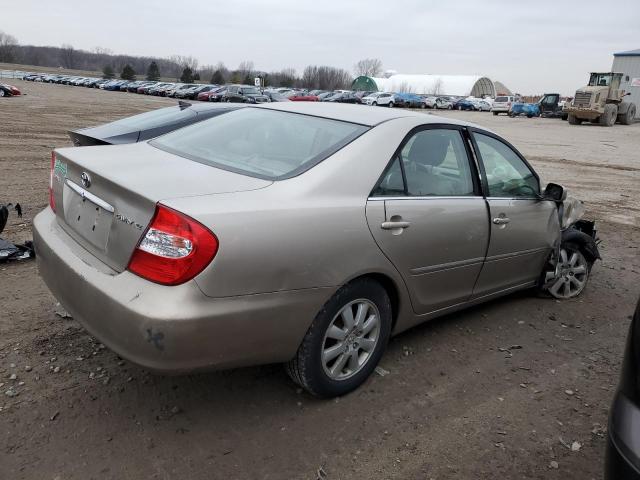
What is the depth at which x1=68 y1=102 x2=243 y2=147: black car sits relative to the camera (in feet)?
19.8

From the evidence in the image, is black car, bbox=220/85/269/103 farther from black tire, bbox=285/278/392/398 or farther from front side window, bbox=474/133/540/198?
black tire, bbox=285/278/392/398

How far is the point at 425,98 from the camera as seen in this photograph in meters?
62.8

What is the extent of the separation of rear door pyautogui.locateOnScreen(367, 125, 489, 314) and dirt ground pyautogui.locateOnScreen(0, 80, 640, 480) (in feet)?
1.76

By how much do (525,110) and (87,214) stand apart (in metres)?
52.7

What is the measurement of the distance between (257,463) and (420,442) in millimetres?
826

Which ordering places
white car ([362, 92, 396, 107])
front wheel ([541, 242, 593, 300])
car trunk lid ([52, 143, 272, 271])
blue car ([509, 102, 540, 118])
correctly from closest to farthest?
car trunk lid ([52, 143, 272, 271])
front wheel ([541, 242, 593, 300])
blue car ([509, 102, 540, 118])
white car ([362, 92, 396, 107])

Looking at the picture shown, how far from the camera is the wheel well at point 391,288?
2996 mm

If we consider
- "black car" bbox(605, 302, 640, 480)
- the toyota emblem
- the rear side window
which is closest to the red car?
the toyota emblem

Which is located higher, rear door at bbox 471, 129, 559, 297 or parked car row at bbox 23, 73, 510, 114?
parked car row at bbox 23, 73, 510, 114

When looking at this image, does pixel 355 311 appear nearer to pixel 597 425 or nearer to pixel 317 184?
pixel 317 184

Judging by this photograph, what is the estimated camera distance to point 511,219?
12.7 ft

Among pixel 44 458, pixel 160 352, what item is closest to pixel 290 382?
pixel 160 352

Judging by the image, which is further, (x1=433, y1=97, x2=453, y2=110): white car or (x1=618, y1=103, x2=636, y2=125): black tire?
(x1=433, y1=97, x2=453, y2=110): white car

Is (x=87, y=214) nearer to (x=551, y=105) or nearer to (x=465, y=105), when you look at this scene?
(x=551, y=105)
